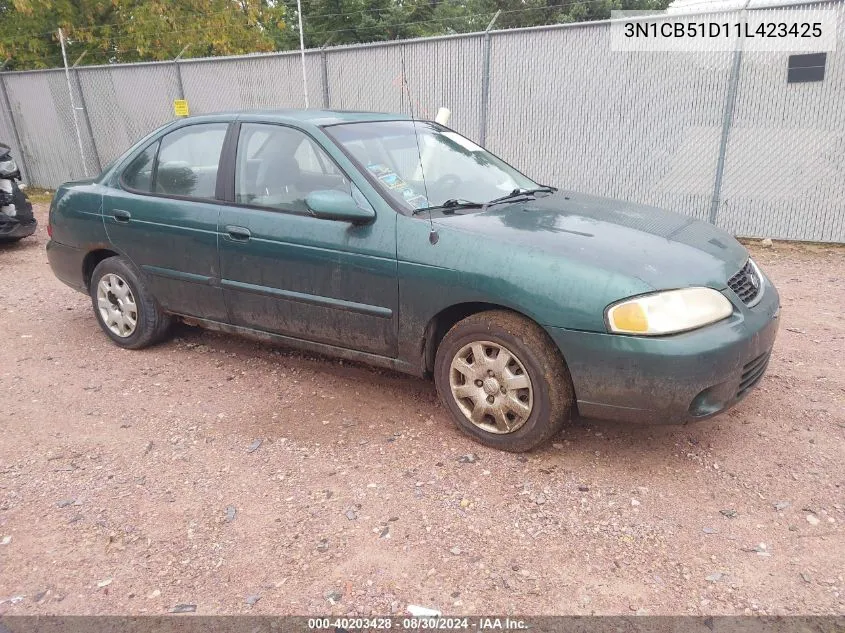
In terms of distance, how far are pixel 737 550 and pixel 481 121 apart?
319 inches

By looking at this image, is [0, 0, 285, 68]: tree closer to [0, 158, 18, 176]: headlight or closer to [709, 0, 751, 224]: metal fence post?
[0, 158, 18, 176]: headlight

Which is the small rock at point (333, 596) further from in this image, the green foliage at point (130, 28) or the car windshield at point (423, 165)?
the green foliage at point (130, 28)

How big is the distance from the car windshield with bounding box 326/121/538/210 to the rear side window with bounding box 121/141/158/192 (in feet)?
4.86

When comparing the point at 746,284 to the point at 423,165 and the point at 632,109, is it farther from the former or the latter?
the point at 632,109

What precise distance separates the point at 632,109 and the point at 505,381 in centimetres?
656

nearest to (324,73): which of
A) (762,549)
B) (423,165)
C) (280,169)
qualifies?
(280,169)

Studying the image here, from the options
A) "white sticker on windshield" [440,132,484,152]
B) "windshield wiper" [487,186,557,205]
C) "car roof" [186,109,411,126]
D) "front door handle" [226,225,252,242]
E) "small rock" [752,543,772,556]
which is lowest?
"small rock" [752,543,772,556]

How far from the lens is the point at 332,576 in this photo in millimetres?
2502

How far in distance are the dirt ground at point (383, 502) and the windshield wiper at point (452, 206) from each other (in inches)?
46.1

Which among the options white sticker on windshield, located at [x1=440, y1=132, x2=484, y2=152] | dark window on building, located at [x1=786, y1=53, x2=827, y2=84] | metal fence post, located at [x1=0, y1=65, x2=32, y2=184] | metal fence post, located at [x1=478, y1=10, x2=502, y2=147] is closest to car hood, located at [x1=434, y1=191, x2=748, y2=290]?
white sticker on windshield, located at [x1=440, y1=132, x2=484, y2=152]

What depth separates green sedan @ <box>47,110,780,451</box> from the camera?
2926 mm

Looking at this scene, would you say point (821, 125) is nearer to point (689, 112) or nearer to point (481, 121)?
point (689, 112)

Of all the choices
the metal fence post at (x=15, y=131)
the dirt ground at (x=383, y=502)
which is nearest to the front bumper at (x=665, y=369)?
the dirt ground at (x=383, y=502)

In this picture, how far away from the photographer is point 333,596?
2.40m
